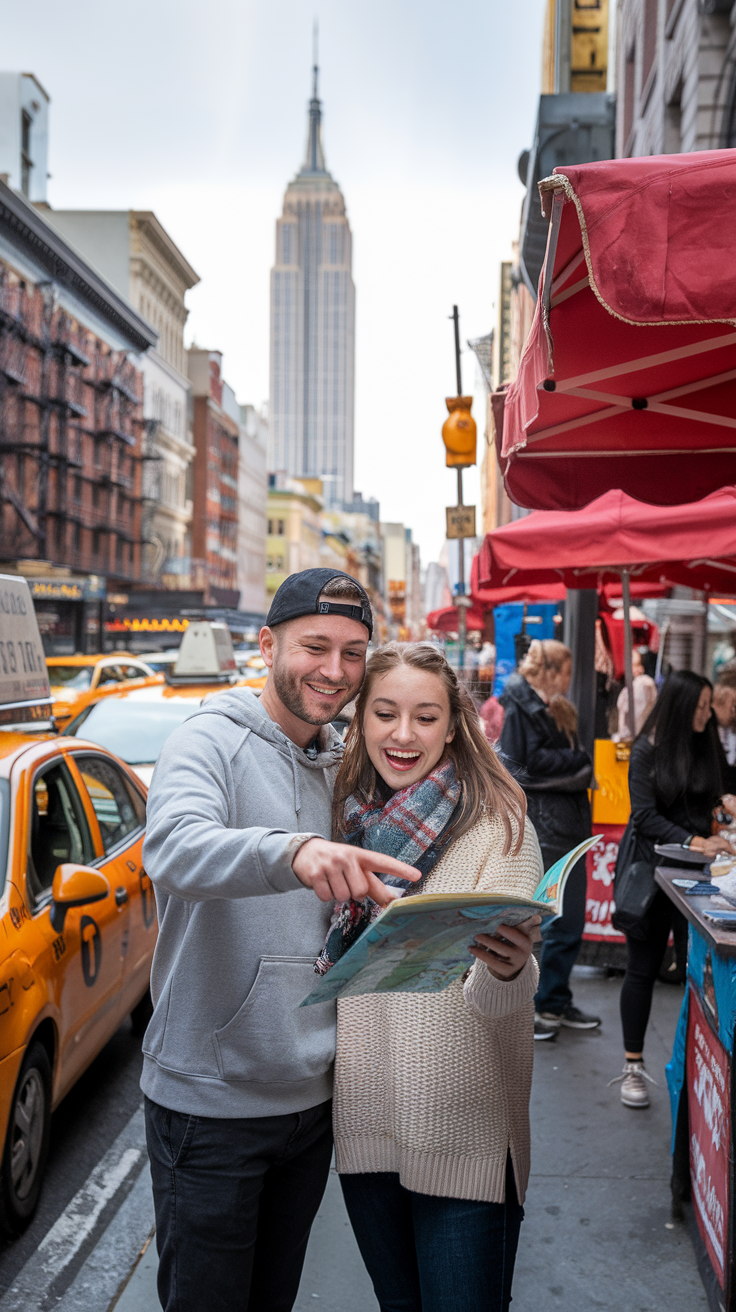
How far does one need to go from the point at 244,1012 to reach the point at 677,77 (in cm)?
1477

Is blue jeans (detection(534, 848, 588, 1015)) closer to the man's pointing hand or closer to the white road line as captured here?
the white road line

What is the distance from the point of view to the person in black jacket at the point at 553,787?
5836 millimetres

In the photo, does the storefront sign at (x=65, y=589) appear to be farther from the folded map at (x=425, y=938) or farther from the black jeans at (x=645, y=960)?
the folded map at (x=425, y=938)

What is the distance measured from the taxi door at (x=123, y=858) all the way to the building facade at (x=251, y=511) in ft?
284

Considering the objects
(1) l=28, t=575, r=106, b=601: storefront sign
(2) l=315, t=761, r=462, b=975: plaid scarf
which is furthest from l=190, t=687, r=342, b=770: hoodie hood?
(1) l=28, t=575, r=106, b=601: storefront sign

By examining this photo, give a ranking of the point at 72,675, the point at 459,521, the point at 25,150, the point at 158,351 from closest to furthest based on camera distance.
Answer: the point at 459,521, the point at 72,675, the point at 25,150, the point at 158,351

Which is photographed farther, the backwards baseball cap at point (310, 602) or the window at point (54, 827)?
the window at point (54, 827)

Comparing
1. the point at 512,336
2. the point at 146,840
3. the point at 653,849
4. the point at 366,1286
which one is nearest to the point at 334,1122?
the point at 146,840

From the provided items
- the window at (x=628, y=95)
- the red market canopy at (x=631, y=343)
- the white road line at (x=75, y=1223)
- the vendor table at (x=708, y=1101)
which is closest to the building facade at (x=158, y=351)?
the window at (x=628, y=95)

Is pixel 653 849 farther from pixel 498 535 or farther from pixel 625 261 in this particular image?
pixel 625 261

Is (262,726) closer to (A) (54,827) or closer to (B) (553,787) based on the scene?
(A) (54,827)

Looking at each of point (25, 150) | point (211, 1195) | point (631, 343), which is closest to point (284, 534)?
point (25, 150)

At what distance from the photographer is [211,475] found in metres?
81.2

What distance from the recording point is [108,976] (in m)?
5.09
